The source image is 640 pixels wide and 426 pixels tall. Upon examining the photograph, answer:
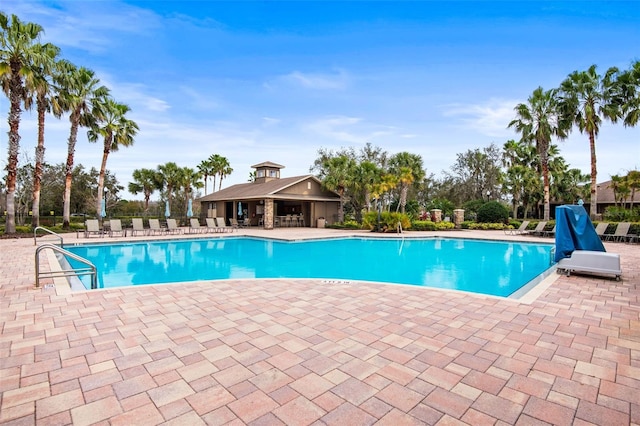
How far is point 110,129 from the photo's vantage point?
65.5ft

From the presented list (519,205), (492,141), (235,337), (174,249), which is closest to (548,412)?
(235,337)

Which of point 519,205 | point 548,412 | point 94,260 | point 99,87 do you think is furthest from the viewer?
point 519,205

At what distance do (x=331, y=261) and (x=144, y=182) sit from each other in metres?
28.5

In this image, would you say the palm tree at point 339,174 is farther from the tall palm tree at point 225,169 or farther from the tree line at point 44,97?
the tall palm tree at point 225,169

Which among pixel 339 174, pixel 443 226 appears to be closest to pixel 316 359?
pixel 443 226

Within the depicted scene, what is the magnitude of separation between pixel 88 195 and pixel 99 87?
16.8 m

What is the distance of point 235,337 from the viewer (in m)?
3.62

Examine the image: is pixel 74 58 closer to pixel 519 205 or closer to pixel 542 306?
pixel 542 306

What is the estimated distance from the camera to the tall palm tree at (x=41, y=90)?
14.9 metres

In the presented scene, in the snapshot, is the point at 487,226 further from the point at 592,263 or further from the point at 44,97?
the point at 44,97

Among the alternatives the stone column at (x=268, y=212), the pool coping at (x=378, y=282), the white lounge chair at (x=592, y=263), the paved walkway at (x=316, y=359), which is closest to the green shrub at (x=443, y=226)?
the pool coping at (x=378, y=282)

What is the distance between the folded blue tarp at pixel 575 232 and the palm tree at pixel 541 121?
14.9 metres

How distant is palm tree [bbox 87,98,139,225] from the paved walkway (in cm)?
1743

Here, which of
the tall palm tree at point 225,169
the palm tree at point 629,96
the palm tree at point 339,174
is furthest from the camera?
the tall palm tree at point 225,169
